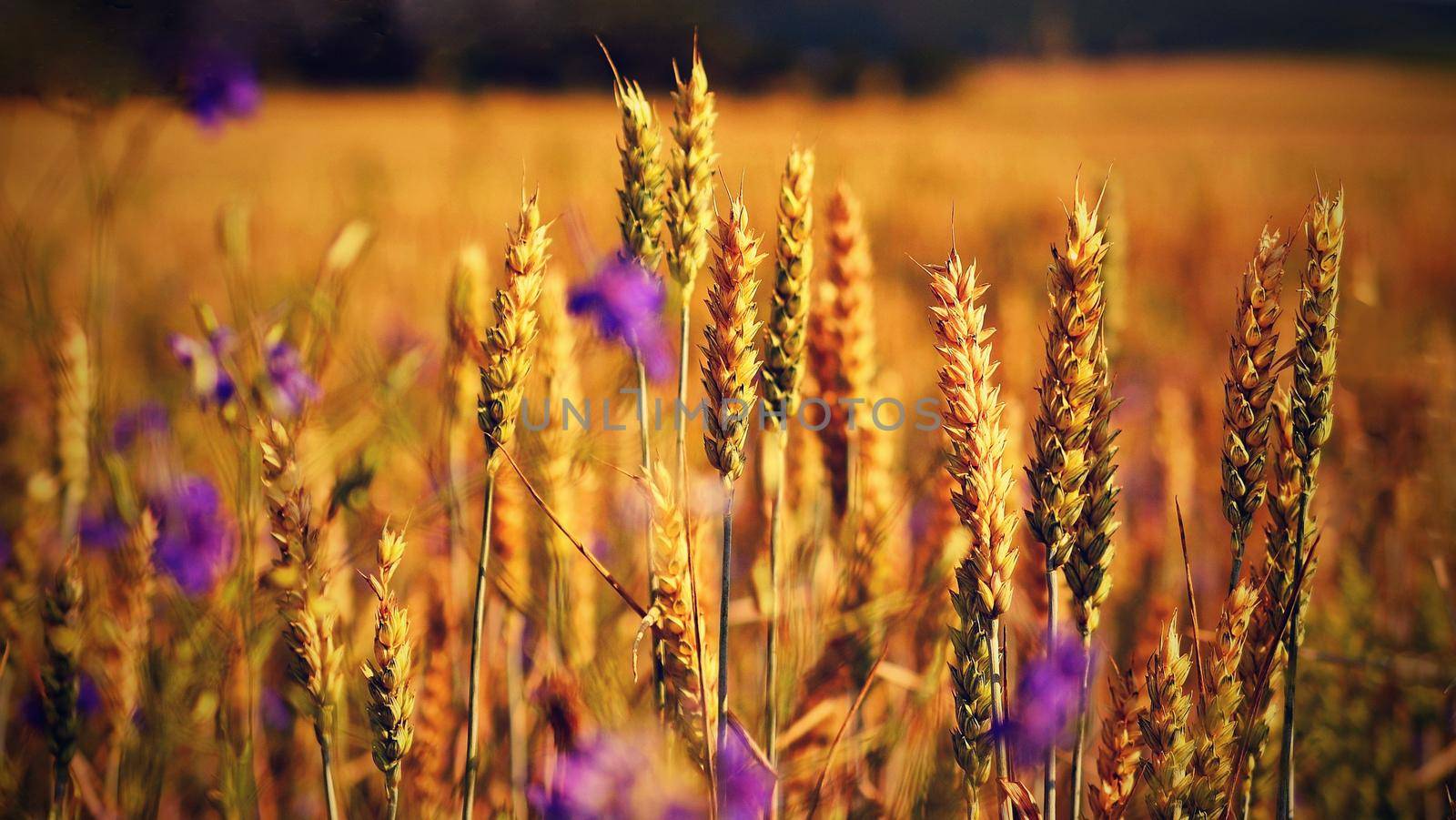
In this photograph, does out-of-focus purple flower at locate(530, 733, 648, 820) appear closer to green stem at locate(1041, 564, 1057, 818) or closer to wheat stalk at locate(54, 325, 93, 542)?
green stem at locate(1041, 564, 1057, 818)

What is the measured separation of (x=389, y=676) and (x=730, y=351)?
12.4 inches

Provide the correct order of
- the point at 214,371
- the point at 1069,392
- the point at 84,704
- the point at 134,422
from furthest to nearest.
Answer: the point at 134,422
the point at 84,704
the point at 214,371
the point at 1069,392

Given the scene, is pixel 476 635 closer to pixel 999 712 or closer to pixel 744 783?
pixel 744 783

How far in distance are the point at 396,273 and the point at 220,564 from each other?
10.4 feet

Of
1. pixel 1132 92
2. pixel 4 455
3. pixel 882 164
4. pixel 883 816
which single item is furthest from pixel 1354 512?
pixel 1132 92

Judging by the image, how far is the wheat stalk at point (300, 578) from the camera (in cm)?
52

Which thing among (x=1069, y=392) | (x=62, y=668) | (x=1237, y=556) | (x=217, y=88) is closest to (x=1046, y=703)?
(x=1237, y=556)

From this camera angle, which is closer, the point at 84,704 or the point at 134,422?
the point at 84,704

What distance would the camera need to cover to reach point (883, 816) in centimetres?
77

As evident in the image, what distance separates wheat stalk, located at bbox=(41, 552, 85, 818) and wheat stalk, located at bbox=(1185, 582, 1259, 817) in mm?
846

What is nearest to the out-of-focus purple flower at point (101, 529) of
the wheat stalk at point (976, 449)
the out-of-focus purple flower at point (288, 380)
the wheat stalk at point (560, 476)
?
the out-of-focus purple flower at point (288, 380)

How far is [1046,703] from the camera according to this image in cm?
68

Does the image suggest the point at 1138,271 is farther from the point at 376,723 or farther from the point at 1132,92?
the point at 1132,92

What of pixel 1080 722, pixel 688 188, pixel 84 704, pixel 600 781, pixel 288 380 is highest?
pixel 688 188
